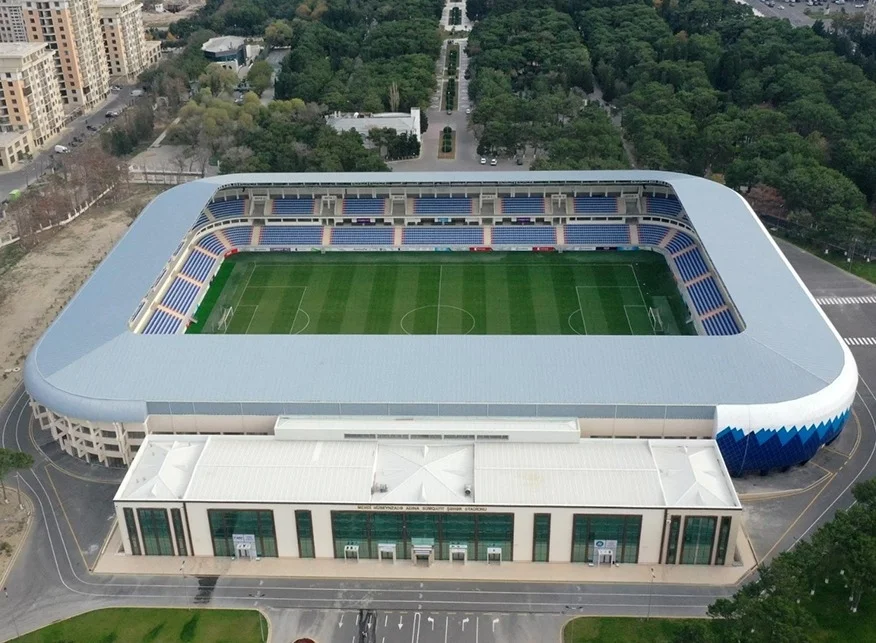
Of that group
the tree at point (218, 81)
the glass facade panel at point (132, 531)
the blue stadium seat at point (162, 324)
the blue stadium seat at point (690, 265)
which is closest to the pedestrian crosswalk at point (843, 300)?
the blue stadium seat at point (690, 265)

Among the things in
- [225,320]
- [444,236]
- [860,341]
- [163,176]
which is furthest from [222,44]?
[860,341]

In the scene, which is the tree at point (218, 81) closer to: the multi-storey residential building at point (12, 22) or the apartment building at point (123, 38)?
the apartment building at point (123, 38)

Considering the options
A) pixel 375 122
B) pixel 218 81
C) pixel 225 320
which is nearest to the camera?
pixel 225 320

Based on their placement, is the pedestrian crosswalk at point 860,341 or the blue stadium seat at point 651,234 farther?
the blue stadium seat at point 651,234

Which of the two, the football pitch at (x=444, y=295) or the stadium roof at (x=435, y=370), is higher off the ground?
the stadium roof at (x=435, y=370)

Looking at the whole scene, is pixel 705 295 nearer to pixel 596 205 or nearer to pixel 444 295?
pixel 596 205

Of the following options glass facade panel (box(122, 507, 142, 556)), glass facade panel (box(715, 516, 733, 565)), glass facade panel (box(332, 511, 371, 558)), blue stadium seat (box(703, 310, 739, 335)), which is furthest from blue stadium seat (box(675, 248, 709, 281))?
glass facade panel (box(122, 507, 142, 556))

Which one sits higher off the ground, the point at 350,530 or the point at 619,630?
the point at 350,530
